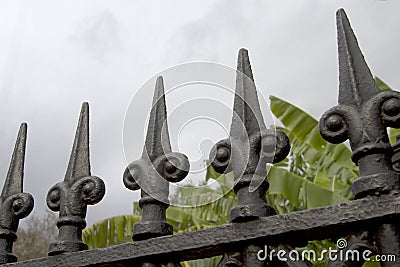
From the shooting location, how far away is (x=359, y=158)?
1036mm

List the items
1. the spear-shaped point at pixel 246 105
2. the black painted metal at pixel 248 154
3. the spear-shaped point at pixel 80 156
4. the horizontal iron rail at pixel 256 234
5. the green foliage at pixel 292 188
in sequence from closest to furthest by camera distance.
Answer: the horizontal iron rail at pixel 256 234 → the black painted metal at pixel 248 154 → the spear-shaped point at pixel 246 105 → the spear-shaped point at pixel 80 156 → the green foliage at pixel 292 188

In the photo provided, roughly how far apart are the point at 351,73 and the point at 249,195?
0.40 m

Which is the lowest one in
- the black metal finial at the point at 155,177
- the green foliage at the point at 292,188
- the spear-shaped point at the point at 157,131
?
the black metal finial at the point at 155,177

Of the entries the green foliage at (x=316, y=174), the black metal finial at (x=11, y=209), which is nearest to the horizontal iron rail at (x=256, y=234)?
the black metal finial at (x=11, y=209)

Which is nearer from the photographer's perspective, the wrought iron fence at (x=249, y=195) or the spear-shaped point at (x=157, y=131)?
the wrought iron fence at (x=249, y=195)

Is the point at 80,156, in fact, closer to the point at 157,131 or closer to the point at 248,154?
the point at 157,131

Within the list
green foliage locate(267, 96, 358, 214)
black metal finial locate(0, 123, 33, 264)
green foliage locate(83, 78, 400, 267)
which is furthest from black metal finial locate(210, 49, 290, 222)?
green foliage locate(267, 96, 358, 214)

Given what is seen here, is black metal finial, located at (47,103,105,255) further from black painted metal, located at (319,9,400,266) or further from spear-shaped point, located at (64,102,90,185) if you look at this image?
black painted metal, located at (319,9,400,266)

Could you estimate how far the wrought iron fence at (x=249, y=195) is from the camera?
0.98 m

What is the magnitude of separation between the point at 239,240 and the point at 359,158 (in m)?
0.34

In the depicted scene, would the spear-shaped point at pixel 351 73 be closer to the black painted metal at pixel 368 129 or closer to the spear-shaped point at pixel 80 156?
the black painted metal at pixel 368 129

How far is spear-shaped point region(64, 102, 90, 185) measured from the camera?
1.33m

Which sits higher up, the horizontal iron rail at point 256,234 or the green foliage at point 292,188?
the green foliage at point 292,188

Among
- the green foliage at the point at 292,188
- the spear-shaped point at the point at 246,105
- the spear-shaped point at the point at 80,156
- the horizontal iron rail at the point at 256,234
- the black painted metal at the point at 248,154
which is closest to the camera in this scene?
the horizontal iron rail at the point at 256,234
